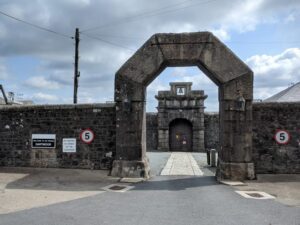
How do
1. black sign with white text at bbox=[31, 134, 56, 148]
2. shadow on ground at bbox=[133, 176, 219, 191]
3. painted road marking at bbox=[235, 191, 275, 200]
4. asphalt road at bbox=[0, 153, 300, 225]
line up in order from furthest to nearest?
black sign with white text at bbox=[31, 134, 56, 148]
shadow on ground at bbox=[133, 176, 219, 191]
painted road marking at bbox=[235, 191, 275, 200]
asphalt road at bbox=[0, 153, 300, 225]

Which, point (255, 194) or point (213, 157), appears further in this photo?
point (213, 157)

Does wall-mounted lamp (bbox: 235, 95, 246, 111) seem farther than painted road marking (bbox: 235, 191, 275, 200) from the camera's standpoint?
Yes

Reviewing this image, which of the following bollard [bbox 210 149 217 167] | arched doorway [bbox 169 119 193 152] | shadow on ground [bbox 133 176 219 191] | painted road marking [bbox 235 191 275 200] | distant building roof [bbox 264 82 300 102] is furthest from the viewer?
arched doorway [bbox 169 119 193 152]

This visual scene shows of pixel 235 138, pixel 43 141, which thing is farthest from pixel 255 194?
pixel 43 141

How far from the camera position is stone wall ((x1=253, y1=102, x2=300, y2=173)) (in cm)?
1306

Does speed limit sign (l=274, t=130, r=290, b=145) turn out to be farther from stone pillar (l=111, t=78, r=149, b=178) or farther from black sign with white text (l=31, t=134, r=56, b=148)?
black sign with white text (l=31, t=134, r=56, b=148)

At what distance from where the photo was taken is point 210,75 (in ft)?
44.8

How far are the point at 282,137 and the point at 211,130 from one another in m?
15.7

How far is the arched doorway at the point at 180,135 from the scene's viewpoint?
2922cm

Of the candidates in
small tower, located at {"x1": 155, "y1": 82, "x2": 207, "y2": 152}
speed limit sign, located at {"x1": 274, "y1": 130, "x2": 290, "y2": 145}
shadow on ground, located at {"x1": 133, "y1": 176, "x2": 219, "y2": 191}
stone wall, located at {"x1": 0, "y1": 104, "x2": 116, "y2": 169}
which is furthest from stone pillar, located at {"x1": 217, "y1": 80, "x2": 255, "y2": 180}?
small tower, located at {"x1": 155, "y1": 82, "x2": 207, "y2": 152}

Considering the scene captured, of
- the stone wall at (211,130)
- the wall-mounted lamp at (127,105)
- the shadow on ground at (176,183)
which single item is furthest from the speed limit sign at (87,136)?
the stone wall at (211,130)

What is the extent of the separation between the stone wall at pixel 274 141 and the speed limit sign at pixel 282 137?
0.11 meters

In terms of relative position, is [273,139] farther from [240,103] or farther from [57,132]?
[57,132]

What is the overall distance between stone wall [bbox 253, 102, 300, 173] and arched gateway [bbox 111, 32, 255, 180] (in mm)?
594
